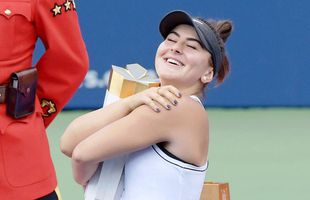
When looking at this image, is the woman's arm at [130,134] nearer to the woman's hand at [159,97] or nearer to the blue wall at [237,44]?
the woman's hand at [159,97]

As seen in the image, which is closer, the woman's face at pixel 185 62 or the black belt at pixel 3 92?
the woman's face at pixel 185 62

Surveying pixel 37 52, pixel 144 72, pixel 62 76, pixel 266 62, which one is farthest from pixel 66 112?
pixel 144 72

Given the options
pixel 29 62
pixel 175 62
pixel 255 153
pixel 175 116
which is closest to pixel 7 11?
pixel 29 62

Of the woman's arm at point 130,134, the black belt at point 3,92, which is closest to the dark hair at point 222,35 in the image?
the woman's arm at point 130,134

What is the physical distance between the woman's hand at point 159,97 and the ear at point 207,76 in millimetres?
134

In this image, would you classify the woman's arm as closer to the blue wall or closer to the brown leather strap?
the brown leather strap

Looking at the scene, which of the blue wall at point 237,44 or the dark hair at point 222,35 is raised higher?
the dark hair at point 222,35

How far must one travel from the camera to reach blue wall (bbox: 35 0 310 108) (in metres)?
7.01

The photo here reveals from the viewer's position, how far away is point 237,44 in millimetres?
7105

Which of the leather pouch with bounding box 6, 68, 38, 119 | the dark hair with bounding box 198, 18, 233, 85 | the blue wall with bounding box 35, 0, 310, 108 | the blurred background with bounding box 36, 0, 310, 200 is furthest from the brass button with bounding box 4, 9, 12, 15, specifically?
the blue wall with bounding box 35, 0, 310, 108

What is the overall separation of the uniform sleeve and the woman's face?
502 millimetres

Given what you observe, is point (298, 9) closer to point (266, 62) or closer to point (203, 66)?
point (266, 62)

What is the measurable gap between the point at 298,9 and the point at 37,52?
1.96 meters

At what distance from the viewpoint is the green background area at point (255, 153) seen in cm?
540
